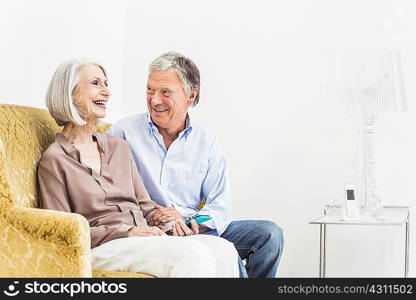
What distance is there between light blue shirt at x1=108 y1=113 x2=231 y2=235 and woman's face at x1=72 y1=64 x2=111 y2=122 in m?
0.28

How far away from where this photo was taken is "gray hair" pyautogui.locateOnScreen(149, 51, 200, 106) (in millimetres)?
2553

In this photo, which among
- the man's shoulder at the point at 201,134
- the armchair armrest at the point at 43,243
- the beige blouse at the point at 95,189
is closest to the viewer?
the armchair armrest at the point at 43,243

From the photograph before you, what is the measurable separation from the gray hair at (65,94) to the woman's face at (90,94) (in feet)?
0.05

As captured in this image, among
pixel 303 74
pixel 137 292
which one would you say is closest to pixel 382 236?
pixel 303 74

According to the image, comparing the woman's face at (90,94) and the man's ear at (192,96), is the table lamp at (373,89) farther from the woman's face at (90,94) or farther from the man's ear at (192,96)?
the woman's face at (90,94)

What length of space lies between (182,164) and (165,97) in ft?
0.85

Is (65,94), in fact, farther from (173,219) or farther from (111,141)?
(173,219)

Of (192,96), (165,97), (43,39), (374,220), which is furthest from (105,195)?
(374,220)

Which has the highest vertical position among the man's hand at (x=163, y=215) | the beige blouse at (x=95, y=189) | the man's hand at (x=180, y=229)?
the beige blouse at (x=95, y=189)

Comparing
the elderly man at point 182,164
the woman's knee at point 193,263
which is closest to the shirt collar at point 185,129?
the elderly man at point 182,164

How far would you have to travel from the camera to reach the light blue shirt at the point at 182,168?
8.20 ft

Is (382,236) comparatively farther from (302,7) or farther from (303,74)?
(302,7)

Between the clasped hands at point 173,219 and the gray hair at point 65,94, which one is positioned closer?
the gray hair at point 65,94

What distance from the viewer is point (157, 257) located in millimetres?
1939
